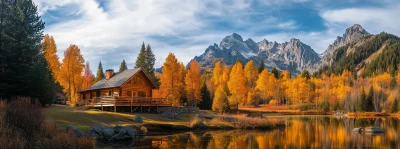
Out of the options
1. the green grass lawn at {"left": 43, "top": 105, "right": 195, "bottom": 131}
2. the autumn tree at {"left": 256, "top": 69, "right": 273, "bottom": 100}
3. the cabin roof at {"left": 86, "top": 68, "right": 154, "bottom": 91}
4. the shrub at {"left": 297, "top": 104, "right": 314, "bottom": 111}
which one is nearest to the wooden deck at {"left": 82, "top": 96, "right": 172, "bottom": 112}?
the cabin roof at {"left": 86, "top": 68, "right": 154, "bottom": 91}

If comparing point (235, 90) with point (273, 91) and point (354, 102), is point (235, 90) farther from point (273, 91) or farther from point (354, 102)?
point (354, 102)

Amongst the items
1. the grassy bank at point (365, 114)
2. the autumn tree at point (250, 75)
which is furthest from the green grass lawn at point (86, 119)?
the autumn tree at point (250, 75)

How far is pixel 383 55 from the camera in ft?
579

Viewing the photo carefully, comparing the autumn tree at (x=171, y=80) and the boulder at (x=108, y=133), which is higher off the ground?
the autumn tree at (x=171, y=80)

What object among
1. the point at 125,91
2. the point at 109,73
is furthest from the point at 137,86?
the point at 109,73

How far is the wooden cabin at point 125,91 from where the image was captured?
45438mm

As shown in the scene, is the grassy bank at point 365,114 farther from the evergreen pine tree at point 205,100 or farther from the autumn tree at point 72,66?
the autumn tree at point 72,66

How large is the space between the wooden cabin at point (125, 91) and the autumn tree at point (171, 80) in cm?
709

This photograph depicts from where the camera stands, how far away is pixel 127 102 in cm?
4578

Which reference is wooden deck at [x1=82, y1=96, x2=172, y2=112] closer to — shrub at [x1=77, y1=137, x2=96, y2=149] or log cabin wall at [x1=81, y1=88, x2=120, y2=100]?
log cabin wall at [x1=81, y1=88, x2=120, y2=100]

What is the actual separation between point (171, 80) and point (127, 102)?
15667mm

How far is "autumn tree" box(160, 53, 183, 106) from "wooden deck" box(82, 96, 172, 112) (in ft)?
28.7

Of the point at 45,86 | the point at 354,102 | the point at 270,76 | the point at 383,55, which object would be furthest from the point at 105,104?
the point at 383,55

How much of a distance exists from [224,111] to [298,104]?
47.5 metres
